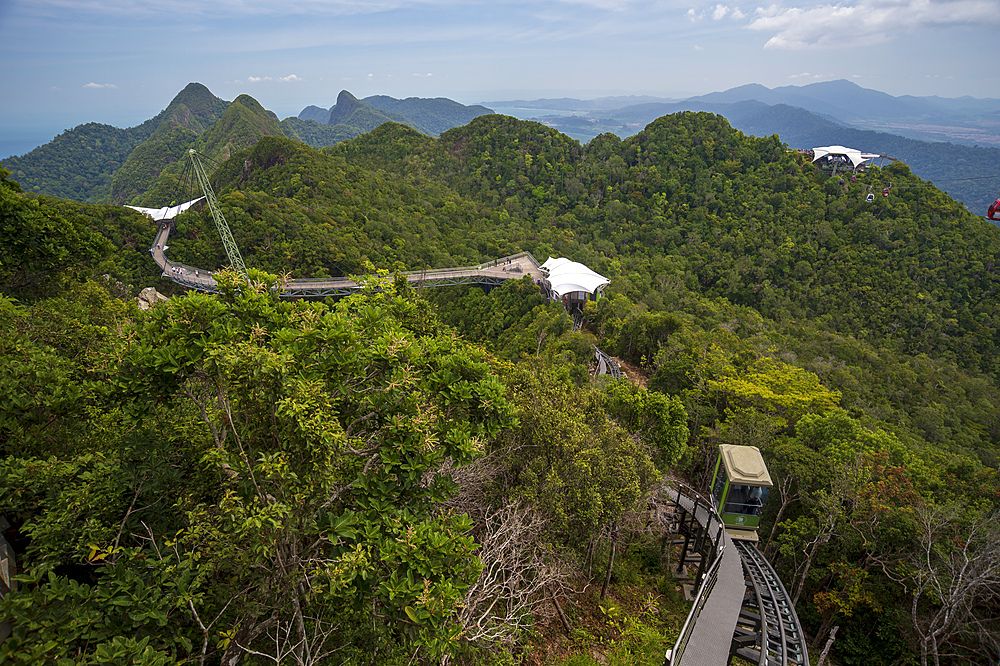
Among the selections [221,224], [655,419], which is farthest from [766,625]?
[221,224]

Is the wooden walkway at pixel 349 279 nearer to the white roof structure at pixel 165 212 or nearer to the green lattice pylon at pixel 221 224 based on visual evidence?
the white roof structure at pixel 165 212

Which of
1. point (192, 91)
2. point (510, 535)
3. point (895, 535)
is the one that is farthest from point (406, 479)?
point (192, 91)

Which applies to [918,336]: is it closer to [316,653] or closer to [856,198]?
[856,198]

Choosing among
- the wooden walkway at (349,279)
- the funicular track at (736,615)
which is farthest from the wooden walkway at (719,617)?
the wooden walkway at (349,279)

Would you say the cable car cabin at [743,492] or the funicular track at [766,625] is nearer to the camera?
the funicular track at [766,625]

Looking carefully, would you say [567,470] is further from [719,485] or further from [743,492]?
[719,485]

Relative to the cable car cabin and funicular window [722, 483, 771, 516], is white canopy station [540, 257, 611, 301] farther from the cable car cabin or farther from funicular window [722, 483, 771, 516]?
funicular window [722, 483, 771, 516]

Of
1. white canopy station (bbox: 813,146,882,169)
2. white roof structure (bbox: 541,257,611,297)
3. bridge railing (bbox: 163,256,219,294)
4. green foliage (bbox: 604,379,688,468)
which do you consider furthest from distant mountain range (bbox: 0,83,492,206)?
white canopy station (bbox: 813,146,882,169)
